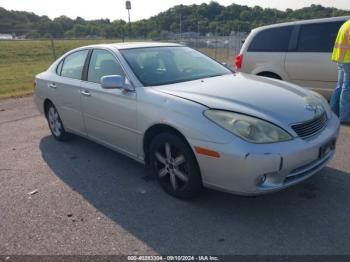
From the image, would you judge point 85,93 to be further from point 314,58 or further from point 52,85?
point 314,58

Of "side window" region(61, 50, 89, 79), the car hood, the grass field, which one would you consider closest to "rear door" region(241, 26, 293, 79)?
the car hood

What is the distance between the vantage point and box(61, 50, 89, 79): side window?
16.6 ft

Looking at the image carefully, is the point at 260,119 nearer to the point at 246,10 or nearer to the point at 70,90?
the point at 70,90

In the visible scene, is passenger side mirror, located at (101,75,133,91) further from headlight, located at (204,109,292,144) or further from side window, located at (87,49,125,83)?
A: headlight, located at (204,109,292,144)

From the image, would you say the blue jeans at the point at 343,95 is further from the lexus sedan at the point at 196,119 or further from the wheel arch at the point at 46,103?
the wheel arch at the point at 46,103

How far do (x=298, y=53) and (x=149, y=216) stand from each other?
15.9 feet

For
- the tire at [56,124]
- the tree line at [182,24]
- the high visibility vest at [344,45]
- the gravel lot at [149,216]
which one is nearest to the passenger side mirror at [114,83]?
the gravel lot at [149,216]

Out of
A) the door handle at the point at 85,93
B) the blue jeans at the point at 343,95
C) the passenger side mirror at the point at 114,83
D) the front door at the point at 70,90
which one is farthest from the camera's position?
the blue jeans at the point at 343,95

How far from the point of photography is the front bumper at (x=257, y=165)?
2.97m

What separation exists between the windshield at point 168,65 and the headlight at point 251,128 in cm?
112

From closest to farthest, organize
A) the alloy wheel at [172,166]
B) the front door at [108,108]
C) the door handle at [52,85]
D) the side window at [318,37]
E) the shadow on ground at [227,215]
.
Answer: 1. the shadow on ground at [227,215]
2. the alloy wheel at [172,166]
3. the front door at [108,108]
4. the door handle at [52,85]
5. the side window at [318,37]

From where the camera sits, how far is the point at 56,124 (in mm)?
5902

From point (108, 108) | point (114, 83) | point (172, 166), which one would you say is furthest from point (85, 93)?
point (172, 166)

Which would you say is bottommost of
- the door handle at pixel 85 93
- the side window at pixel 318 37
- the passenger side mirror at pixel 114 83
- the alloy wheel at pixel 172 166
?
the alloy wheel at pixel 172 166
